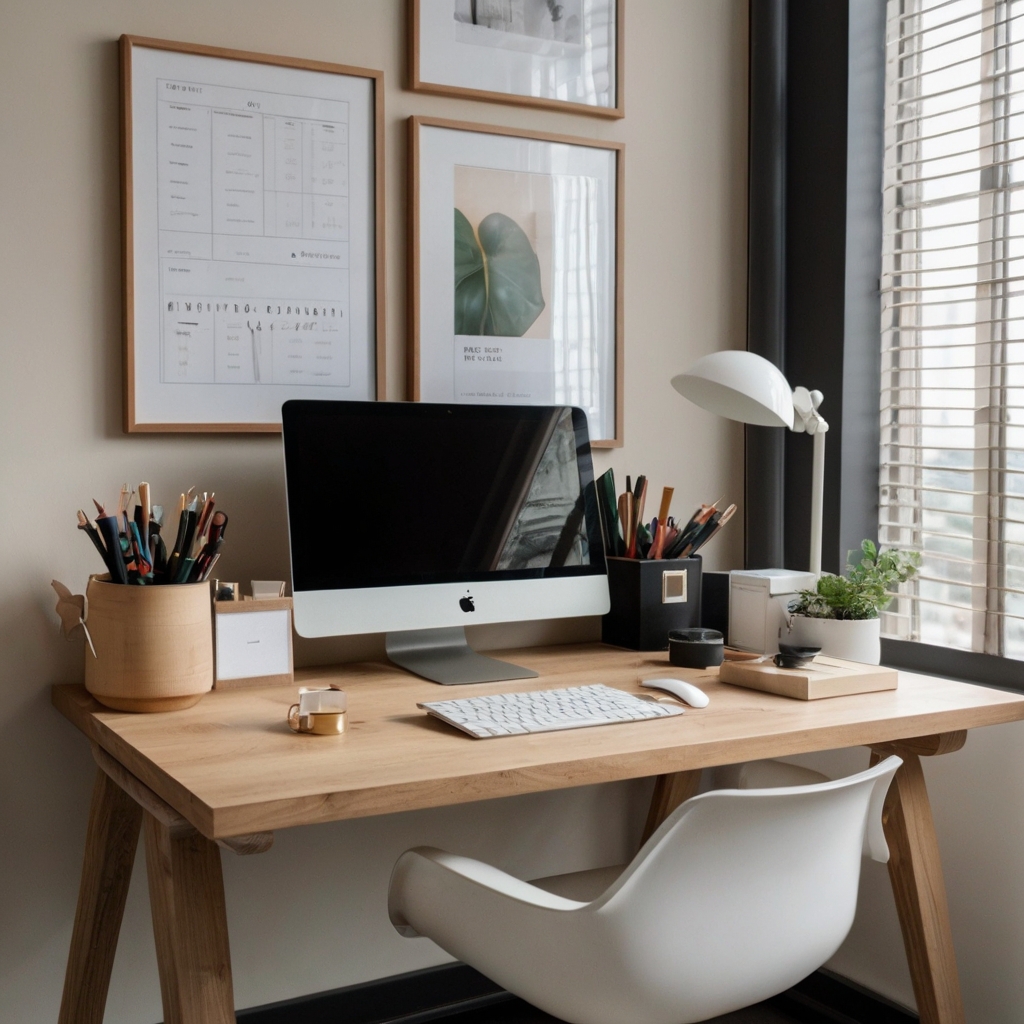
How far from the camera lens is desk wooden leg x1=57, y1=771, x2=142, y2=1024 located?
5.20ft

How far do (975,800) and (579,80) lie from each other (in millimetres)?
1475

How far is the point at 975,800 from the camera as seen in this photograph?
5.98 ft

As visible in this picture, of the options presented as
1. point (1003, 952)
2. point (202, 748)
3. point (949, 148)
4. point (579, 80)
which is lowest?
point (1003, 952)

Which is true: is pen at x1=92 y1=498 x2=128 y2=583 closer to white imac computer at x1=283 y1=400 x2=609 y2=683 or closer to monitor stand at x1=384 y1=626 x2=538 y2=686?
white imac computer at x1=283 y1=400 x2=609 y2=683

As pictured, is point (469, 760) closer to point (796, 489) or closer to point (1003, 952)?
point (1003, 952)

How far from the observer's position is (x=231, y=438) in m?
1.79

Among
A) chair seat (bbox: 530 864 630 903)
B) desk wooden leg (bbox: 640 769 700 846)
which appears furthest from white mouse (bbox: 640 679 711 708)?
desk wooden leg (bbox: 640 769 700 846)

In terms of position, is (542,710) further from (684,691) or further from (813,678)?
(813,678)

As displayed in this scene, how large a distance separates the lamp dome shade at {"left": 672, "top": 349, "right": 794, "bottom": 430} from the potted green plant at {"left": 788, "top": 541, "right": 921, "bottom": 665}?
0.89 feet

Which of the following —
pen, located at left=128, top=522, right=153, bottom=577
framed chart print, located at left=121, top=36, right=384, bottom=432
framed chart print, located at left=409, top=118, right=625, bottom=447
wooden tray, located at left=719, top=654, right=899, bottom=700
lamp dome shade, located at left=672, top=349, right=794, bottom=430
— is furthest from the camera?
framed chart print, located at left=409, top=118, right=625, bottom=447

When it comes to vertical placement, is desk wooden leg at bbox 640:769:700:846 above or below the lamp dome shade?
below

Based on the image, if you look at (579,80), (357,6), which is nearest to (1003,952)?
(579,80)

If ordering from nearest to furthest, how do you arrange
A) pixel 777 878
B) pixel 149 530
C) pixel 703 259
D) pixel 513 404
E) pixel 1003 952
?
pixel 777 878
pixel 149 530
pixel 1003 952
pixel 513 404
pixel 703 259

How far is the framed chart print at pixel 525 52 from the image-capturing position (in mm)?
1892
